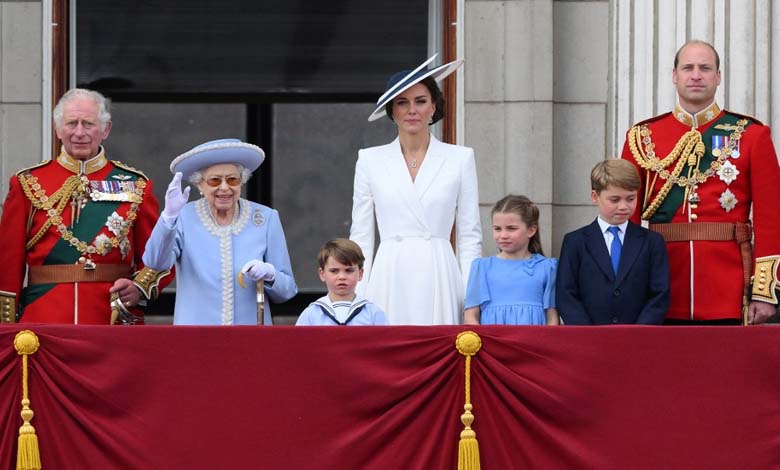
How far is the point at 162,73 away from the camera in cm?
1015

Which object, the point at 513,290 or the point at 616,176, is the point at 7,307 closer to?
the point at 513,290

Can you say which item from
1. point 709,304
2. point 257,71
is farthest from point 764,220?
point 257,71

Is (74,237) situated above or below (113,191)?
below

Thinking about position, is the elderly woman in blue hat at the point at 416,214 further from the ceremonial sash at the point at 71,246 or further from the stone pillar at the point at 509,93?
the stone pillar at the point at 509,93

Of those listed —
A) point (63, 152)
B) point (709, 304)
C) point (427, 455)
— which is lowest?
point (427, 455)

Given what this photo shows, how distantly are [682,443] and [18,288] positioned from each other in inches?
111

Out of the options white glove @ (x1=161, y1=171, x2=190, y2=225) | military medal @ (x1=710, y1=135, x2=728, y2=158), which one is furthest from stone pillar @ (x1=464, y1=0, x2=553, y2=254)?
white glove @ (x1=161, y1=171, x2=190, y2=225)

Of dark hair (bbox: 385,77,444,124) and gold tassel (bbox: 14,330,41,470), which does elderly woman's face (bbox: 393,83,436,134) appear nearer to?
dark hair (bbox: 385,77,444,124)

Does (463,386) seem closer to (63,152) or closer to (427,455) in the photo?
(427,455)

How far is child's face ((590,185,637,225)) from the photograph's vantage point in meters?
7.53

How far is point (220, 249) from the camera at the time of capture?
24.8ft

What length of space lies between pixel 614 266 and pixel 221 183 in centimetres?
160

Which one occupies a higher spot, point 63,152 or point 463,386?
point 63,152

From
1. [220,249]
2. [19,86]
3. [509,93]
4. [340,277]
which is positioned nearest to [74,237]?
[220,249]
